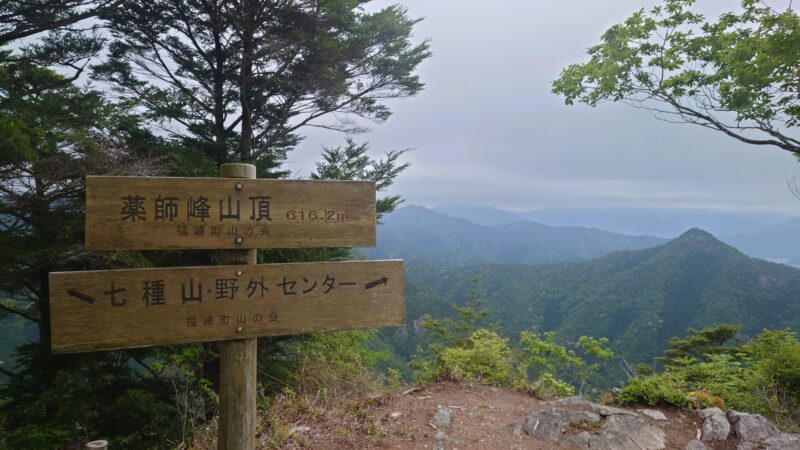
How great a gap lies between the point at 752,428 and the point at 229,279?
4.98 metres

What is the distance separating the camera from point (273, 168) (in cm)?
1155

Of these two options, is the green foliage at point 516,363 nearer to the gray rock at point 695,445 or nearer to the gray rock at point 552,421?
the gray rock at point 552,421

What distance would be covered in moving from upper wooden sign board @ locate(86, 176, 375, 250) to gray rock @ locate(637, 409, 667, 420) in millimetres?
3755

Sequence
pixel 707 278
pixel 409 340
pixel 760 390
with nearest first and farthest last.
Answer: pixel 760 390 < pixel 409 340 < pixel 707 278

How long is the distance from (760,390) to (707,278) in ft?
234

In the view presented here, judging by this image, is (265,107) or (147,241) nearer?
(147,241)

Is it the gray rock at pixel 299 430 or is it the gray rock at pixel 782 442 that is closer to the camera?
the gray rock at pixel 782 442

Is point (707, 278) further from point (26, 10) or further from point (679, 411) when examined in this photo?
point (26, 10)

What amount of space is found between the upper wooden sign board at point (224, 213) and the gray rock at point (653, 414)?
3755 millimetres

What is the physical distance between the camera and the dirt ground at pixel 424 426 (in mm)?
3699

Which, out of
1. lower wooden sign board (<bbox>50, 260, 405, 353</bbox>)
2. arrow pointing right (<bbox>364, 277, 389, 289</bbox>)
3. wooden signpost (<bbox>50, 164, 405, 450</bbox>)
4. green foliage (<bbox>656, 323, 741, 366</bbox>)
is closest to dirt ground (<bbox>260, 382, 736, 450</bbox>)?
wooden signpost (<bbox>50, 164, 405, 450</bbox>)

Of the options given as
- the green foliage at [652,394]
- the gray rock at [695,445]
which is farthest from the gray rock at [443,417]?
the gray rock at [695,445]

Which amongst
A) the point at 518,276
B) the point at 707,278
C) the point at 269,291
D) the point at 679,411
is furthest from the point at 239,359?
the point at 518,276

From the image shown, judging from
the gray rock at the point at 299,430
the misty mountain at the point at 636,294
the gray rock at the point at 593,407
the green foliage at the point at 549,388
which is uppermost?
the gray rock at the point at 593,407
